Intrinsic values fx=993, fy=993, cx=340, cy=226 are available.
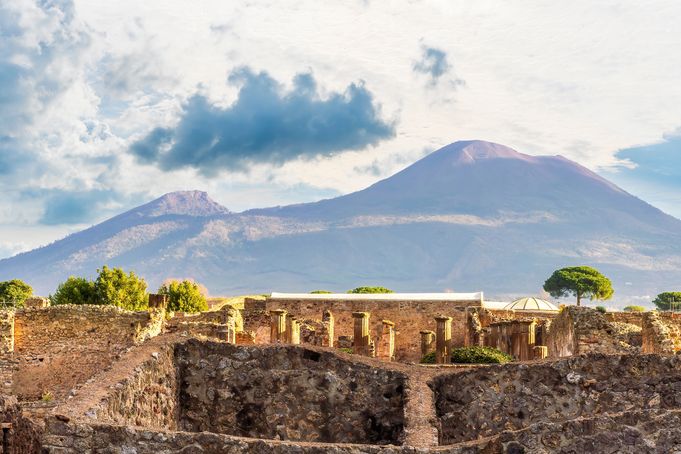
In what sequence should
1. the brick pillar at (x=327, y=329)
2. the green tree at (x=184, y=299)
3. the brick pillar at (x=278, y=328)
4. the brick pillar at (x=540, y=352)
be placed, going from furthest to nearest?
the green tree at (x=184, y=299)
the brick pillar at (x=327, y=329)
the brick pillar at (x=278, y=328)
the brick pillar at (x=540, y=352)

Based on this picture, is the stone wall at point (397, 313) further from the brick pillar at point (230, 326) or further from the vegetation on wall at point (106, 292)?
the brick pillar at point (230, 326)

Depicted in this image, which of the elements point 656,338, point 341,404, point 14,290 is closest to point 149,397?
point 341,404

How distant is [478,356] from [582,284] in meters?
110

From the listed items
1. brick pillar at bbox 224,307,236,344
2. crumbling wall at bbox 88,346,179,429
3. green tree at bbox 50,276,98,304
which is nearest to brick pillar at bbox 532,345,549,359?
brick pillar at bbox 224,307,236,344

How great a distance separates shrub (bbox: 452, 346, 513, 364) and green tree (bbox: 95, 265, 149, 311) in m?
33.6

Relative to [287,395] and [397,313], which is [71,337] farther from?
[397,313]

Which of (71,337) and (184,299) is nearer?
(71,337)

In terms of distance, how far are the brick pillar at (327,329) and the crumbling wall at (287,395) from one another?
3323cm

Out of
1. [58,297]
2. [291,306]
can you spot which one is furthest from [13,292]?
[291,306]

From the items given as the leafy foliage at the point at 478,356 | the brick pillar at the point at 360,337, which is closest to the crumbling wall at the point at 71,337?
the brick pillar at the point at 360,337

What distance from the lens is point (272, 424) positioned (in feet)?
33.2

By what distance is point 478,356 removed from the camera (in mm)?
37719

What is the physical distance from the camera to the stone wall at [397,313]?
188 feet

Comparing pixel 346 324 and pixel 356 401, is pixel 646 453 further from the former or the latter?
pixel 346 324
